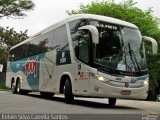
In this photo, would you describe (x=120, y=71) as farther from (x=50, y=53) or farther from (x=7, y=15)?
(x=7, y=15)

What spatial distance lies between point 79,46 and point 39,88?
651 centimetres

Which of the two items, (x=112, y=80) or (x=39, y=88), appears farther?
(x=39, y=88)

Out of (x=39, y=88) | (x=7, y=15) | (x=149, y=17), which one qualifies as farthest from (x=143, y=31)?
(x=39, y=88)

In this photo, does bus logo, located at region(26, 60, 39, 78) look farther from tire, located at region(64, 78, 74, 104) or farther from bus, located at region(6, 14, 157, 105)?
tire, located at region(64, 78, 74, 104)

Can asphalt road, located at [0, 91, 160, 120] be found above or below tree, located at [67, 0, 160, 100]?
below

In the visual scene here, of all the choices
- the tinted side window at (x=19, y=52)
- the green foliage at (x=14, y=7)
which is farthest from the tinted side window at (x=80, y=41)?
the green foliage at (x=14, y=7)

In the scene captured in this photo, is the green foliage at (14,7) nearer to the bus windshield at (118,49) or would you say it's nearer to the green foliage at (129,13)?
the green foliage at (129,13)

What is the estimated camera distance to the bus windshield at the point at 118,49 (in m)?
16.9

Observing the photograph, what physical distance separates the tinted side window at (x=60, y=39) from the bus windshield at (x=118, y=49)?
200 centimetres

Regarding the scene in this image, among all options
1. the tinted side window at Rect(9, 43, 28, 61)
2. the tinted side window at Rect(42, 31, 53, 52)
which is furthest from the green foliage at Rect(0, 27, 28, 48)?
the tinted side window at Rect(42, 31, 53, 52)

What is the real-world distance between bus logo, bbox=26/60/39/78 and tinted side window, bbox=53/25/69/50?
337 cm

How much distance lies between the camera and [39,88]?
23438mm

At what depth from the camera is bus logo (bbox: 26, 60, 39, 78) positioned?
956 inches

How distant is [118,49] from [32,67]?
8752 millimetres
